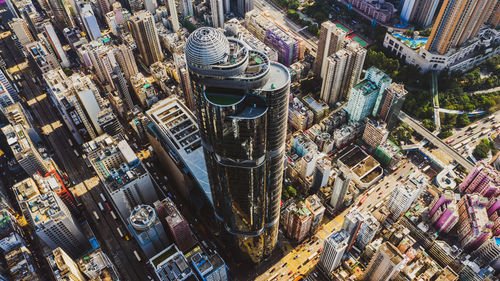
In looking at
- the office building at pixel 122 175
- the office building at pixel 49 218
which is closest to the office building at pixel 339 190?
the office building at pixel 122 175

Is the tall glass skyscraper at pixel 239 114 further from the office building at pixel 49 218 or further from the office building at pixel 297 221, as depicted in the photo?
the office building at pixel 49 218

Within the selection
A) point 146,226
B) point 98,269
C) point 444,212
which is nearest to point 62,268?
point 98,269

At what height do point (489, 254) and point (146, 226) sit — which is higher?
point (146, 226)

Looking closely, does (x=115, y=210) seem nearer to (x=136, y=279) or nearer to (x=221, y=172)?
(x=136, y=279)

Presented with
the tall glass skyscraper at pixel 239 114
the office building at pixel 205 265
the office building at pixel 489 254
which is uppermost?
the tall glass skyscraper at pixel 239 114

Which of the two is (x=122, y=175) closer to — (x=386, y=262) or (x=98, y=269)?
(x=98, y=269)

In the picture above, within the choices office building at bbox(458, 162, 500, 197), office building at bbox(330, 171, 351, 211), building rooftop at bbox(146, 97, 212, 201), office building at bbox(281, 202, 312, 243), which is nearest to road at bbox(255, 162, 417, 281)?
office building at bbox(281, 202, 312, 243)
